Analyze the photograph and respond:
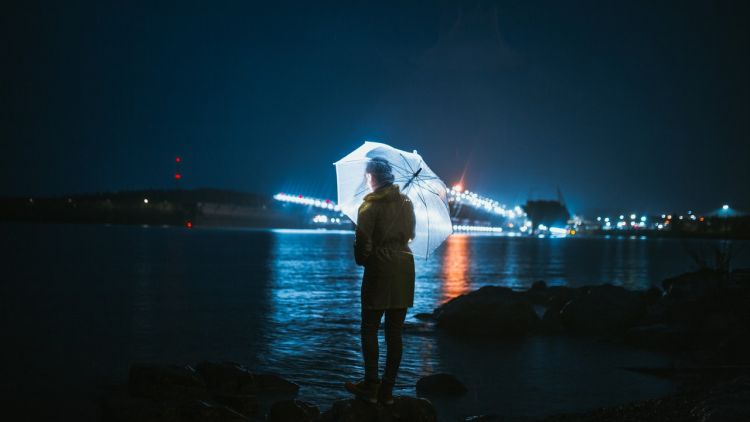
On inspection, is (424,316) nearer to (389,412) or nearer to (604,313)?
(604,313)

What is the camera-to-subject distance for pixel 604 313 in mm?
12773

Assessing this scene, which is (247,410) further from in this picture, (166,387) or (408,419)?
(408,419)

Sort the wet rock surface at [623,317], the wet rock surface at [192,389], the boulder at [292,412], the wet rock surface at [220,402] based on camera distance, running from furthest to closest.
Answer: the wet rock surface at [623,317], the wet rock surface at [192,389], the boulder at [292,412], the wet rock surface at [220,402]

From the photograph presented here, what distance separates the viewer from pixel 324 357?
33.9 feet

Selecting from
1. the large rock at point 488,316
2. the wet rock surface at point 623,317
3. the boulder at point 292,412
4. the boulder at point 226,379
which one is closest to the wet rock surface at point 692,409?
the boulder at point 292,412

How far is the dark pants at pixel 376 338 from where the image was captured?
4918 mm

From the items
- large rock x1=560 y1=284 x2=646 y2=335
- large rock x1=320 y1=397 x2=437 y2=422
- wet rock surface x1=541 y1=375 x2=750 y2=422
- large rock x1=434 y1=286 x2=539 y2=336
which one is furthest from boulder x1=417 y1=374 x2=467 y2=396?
large rock x1=560 y1=284 x2=646 y2=335

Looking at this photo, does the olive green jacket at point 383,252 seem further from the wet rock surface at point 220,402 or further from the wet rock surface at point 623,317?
the wet rock surface at point 623,317

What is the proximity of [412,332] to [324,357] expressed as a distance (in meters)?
3.17

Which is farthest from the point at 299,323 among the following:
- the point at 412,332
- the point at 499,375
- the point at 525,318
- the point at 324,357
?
the point at 499,375

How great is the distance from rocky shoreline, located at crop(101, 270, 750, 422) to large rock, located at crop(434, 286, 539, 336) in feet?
0.07

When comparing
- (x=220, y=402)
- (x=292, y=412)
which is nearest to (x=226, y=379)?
(x=220, y=402)

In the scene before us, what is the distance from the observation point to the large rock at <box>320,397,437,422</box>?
5.15 meters

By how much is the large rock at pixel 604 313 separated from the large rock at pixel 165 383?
8.25 meters
